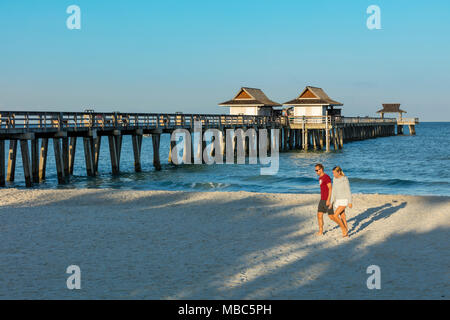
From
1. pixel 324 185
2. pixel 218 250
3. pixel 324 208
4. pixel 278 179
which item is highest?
pixel 324 185

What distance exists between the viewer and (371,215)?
14617mm

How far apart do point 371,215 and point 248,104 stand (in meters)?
36.8

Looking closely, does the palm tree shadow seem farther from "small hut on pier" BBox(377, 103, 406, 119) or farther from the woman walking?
"small hut on pier" BBox(377, 103, 406, 119)

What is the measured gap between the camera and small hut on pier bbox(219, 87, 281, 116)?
168ft

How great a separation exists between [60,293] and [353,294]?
423 cm

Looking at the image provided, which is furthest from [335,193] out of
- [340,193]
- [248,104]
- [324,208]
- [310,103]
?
[310,103]

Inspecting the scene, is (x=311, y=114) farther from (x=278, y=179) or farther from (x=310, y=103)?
(x=278, y=179)

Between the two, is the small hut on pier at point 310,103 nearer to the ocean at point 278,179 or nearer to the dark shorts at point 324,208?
the ocean at point 278,179

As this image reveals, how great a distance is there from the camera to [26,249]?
1029cm

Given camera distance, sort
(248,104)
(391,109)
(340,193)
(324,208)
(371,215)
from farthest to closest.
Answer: (391,109) → (248,104) → (371,215) → (324,208) → (340,193)

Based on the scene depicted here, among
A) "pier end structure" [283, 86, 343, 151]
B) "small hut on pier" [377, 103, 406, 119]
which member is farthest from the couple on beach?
"small hut on pier" [377, 103, 406, 119]

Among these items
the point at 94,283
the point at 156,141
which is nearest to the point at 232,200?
the point at 94,283

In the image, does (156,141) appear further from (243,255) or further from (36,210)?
(243,255)

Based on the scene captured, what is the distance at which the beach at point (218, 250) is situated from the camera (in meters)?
7.89
